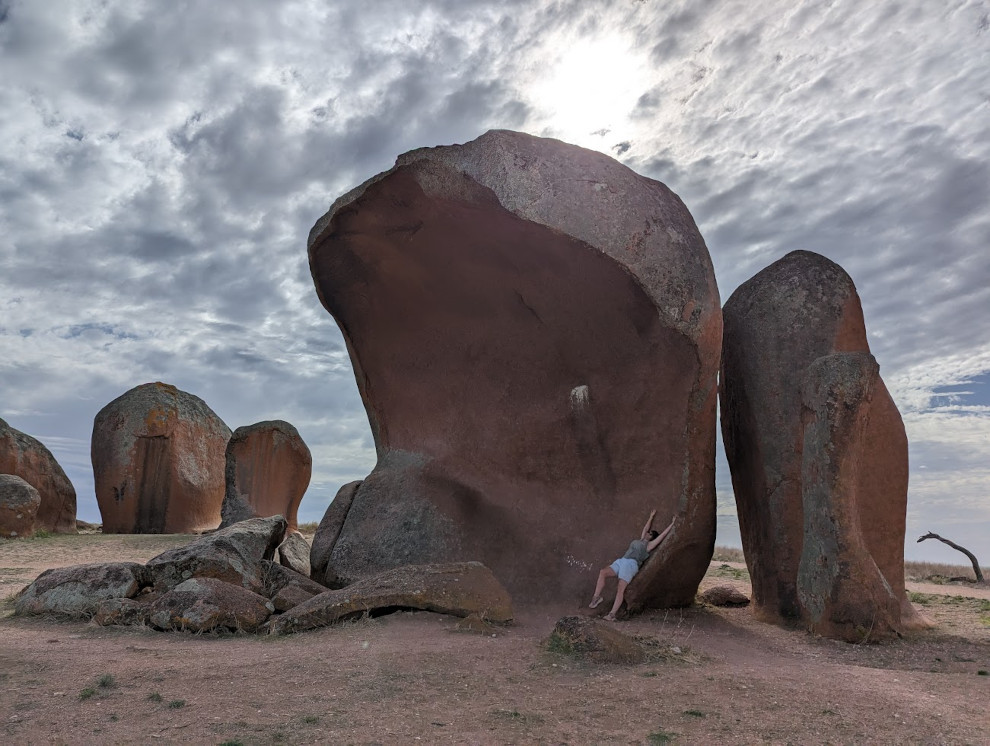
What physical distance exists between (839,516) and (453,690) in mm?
3613

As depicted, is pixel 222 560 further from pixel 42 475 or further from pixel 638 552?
pixel 42 475

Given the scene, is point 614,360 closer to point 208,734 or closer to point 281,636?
point 281,636

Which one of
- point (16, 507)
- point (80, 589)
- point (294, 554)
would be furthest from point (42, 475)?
point (80, 589)

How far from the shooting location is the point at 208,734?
3217 millimetres

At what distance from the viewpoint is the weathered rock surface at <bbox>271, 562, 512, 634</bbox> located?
5527 millimetres

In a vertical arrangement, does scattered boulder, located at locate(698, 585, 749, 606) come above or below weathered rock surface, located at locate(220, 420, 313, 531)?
below

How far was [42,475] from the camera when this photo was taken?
1642 centimetres

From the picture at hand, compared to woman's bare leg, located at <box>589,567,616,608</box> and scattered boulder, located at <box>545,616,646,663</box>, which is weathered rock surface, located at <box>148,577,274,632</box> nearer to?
scattered boulder, located at <box>545,616,646,663</box>

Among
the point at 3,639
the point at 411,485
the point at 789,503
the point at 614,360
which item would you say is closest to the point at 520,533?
the point at 411,485

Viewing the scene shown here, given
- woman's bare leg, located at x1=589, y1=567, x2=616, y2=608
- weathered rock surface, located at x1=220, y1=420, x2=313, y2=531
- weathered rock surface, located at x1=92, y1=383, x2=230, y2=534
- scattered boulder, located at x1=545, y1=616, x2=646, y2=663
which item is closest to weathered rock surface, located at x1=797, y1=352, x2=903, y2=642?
woman's bare leg, located at x1=589, y1=567, x2=616, y2=608

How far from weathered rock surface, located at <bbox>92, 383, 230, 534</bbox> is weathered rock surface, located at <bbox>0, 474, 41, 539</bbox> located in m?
1.51

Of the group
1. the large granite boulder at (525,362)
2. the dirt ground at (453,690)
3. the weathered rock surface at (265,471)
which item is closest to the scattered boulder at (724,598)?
the large granite boulder at (525,362)

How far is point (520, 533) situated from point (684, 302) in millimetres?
2977

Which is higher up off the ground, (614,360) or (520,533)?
(614,360)
